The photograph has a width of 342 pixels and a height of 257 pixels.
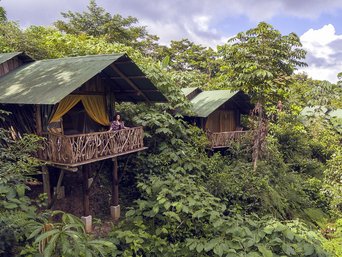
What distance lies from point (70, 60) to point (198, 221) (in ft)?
26.3

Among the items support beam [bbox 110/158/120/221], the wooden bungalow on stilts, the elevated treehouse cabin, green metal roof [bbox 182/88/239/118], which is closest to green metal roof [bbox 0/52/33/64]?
the wooden bungalow on stilts

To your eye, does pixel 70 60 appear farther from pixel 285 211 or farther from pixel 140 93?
pixel 285 211

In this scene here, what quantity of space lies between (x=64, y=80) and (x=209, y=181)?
7722mm

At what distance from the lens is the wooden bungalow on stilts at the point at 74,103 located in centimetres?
969

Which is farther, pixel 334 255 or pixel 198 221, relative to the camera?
pixel 198 221

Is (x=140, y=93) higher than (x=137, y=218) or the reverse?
higher

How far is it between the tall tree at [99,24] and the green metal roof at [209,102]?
49.0 ft

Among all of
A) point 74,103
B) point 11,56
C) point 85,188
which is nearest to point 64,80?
point 74,103

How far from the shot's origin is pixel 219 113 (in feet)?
66.2

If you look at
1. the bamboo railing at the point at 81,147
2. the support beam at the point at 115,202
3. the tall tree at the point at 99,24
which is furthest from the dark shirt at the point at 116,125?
the tall tree at the point at 99,24

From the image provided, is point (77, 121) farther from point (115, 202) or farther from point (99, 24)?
point (99, 24)

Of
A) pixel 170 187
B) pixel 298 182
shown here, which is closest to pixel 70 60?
pixel 170 187

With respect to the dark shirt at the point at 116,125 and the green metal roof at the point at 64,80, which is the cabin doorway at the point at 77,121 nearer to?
the dark shirt at the point at 116,125

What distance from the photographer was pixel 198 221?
33.8 ft
